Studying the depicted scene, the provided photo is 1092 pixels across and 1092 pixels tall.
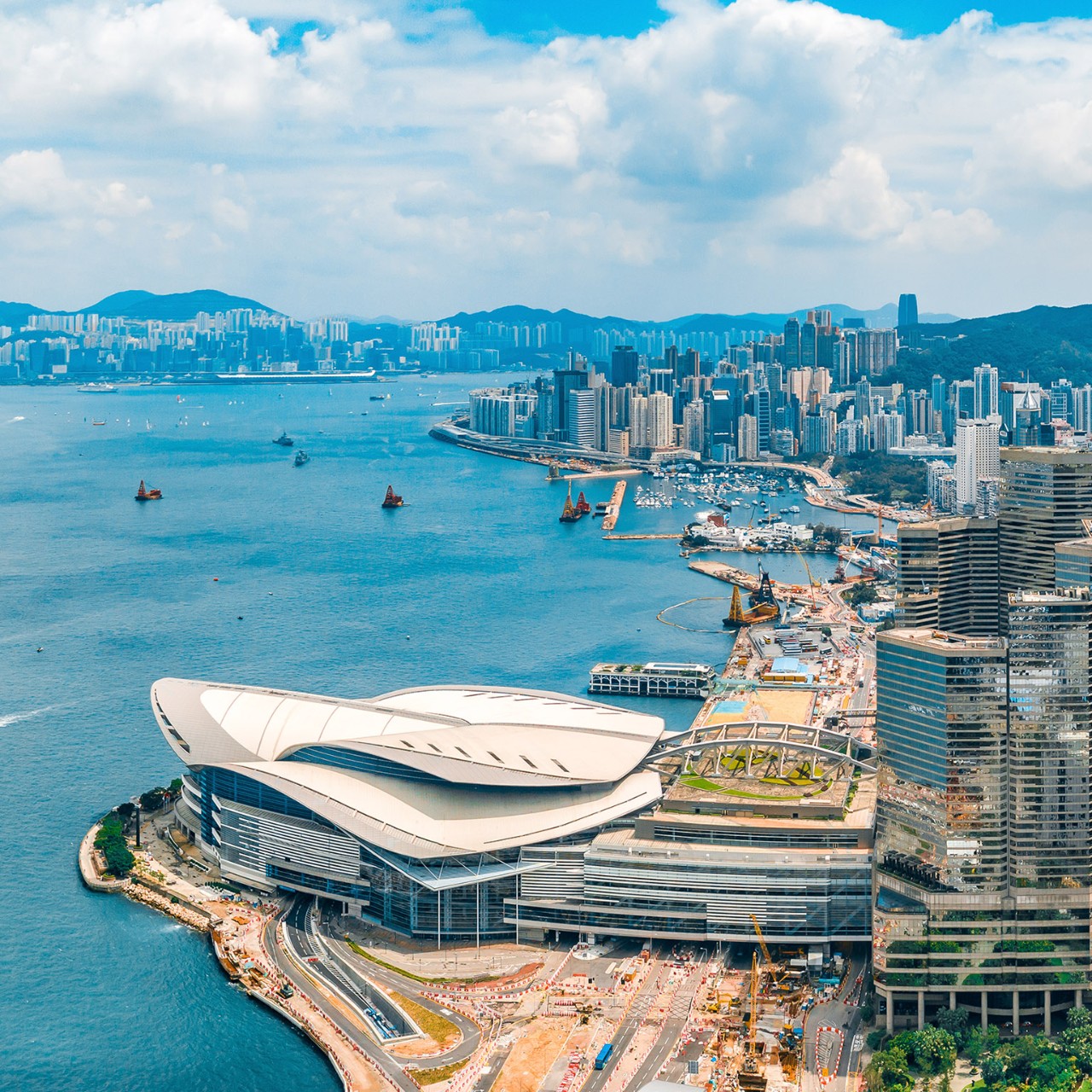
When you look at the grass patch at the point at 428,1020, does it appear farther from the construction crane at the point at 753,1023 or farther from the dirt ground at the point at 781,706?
the dirt ground at the point at 781,706

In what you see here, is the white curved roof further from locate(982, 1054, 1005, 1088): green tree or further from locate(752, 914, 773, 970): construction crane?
locate(982, 1054, 1005, 1088): green tree

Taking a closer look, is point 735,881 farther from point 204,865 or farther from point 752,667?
A: point 752,667

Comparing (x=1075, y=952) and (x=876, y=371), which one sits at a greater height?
(x=876, y=371)

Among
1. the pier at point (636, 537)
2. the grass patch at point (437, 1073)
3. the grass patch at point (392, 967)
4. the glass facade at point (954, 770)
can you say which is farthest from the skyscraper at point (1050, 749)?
the pier at point (636, 537)

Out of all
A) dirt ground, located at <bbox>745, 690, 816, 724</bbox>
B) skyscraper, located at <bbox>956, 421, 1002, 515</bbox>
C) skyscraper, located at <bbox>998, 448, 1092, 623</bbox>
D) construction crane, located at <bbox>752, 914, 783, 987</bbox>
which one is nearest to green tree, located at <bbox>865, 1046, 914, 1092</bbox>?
construction crane, located at <bbox>752, 914, 783, 987</bbox>

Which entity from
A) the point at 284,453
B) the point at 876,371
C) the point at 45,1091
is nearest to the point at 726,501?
the point at 284,453

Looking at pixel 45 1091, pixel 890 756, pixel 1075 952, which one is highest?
pixel 890 756
